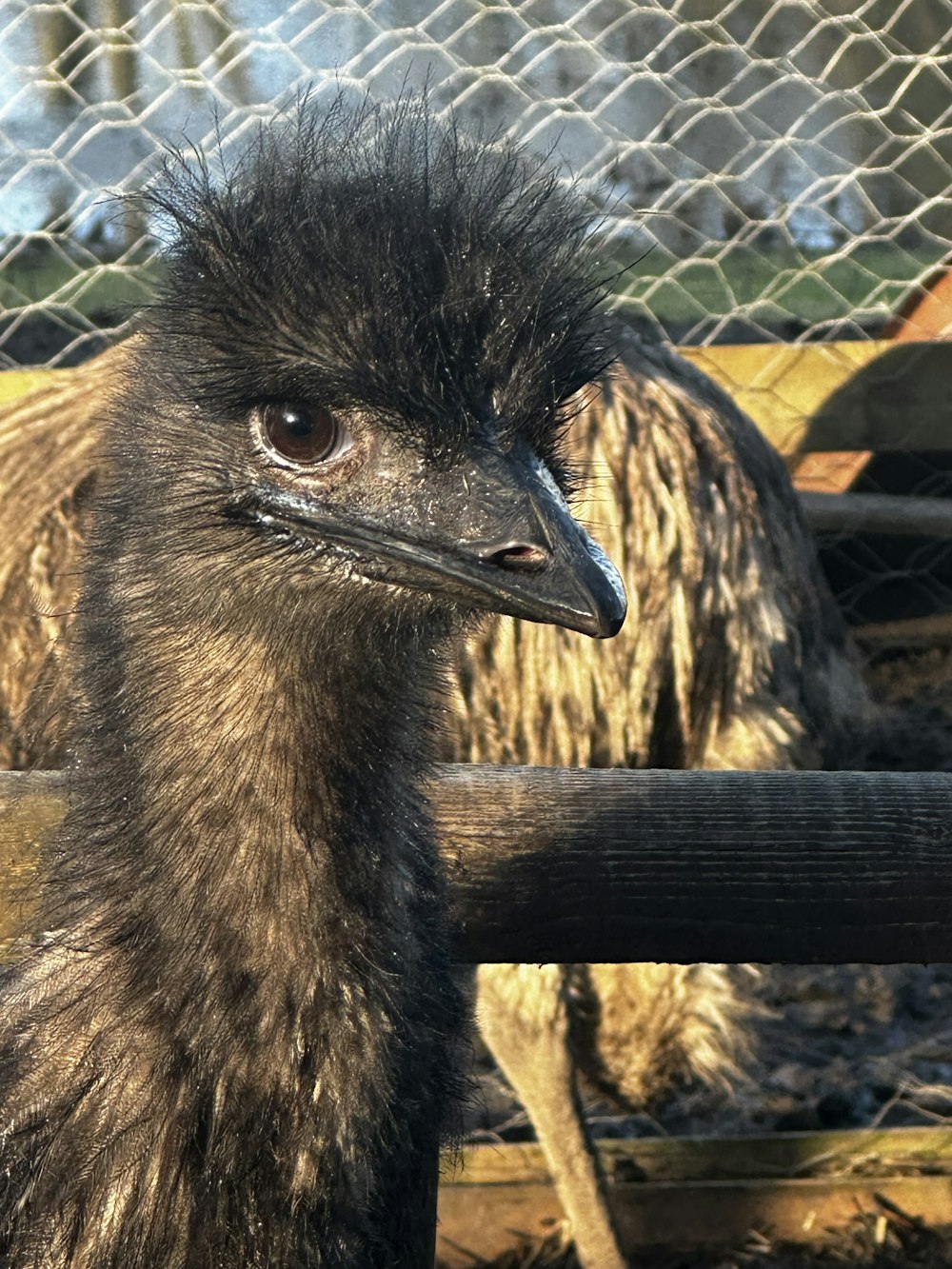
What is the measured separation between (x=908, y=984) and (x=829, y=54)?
6.37 feet

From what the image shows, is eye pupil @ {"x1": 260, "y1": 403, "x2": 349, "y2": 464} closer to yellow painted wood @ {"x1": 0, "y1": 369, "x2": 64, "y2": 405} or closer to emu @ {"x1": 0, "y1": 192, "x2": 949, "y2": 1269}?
emu @ {"x1": 0, "y1": 192, "x2": 949, "y2": 1269}

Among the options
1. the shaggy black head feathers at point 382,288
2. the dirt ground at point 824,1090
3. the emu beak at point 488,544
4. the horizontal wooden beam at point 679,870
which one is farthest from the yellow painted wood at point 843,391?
A: the emu beak at point 488,544

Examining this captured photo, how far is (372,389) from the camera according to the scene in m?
1.04

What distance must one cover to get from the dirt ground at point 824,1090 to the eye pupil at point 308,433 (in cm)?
167

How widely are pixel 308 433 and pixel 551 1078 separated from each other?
159 cm

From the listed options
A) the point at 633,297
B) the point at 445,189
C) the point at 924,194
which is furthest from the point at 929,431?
the point at 445,189

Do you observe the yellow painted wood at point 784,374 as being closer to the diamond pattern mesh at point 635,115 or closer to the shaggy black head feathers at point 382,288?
the diamond pattern mesh at point 635,115

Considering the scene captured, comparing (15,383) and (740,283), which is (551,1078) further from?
(740,283)

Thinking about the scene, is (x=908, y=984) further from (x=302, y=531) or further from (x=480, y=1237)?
(x=302, y=531)

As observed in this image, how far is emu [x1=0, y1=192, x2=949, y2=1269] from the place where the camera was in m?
2.20

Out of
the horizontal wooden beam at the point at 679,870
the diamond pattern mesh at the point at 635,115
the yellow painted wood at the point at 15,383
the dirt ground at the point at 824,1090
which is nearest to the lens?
the horizontal wooden beam at the point at 679,870

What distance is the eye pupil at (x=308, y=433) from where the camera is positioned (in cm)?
106

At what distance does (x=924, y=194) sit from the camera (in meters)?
3.76

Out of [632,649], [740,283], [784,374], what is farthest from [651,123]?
[632,649]
